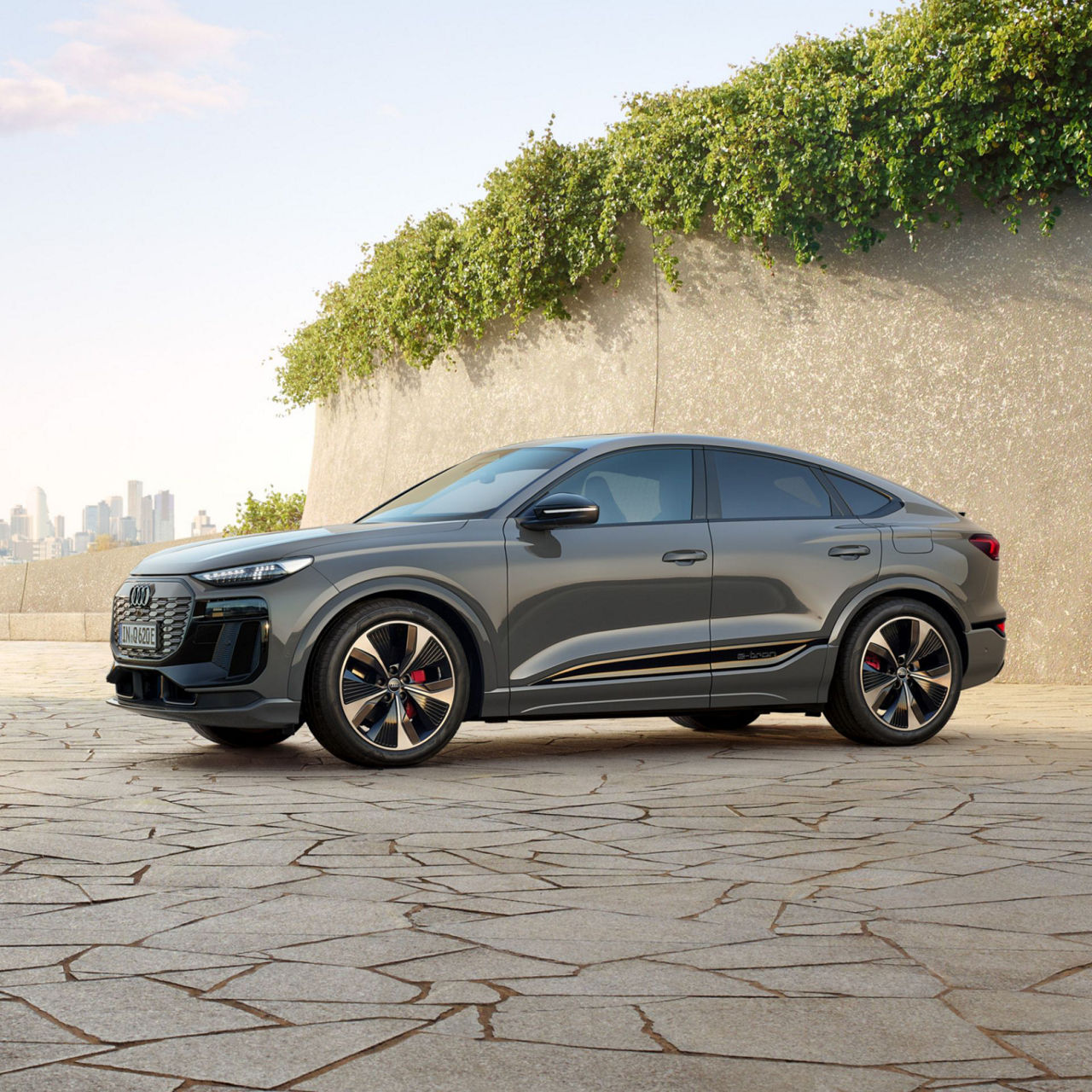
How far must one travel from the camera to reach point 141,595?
6902 mm

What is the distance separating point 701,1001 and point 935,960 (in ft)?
2.29

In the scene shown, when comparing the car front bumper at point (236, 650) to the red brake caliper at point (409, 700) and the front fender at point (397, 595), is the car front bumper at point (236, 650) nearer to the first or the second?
the front fender at point (397, 595)

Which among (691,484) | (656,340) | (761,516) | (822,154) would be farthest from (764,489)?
(656,340)

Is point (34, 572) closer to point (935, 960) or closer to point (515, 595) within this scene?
point (515, 595)

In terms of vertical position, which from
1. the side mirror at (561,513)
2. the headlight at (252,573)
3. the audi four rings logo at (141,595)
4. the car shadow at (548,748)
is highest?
the side mirror at (561,513)

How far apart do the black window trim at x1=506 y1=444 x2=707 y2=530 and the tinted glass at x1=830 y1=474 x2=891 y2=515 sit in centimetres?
86

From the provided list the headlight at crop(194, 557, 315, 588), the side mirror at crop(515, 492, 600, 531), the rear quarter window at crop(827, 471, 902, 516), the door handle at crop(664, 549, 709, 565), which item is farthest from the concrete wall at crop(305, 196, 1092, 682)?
the headlight at crop(194, 557, 315, 588)

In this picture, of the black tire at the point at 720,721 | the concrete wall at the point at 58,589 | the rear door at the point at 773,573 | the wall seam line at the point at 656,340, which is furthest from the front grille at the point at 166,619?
the concrete wall at the point at 58,589

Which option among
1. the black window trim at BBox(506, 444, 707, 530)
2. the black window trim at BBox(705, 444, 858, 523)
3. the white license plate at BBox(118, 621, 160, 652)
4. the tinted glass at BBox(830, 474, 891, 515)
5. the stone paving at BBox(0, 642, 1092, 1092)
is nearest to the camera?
the stone paving at BBox(0, 642, 1092, 1092)

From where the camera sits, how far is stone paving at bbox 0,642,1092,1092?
2.82 metres

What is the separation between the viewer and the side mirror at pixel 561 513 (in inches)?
272

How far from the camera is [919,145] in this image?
38.7 feet

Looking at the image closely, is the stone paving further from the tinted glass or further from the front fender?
the tinted glass

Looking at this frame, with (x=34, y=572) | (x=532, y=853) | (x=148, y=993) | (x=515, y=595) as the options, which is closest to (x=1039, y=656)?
(x=515, y=595)
